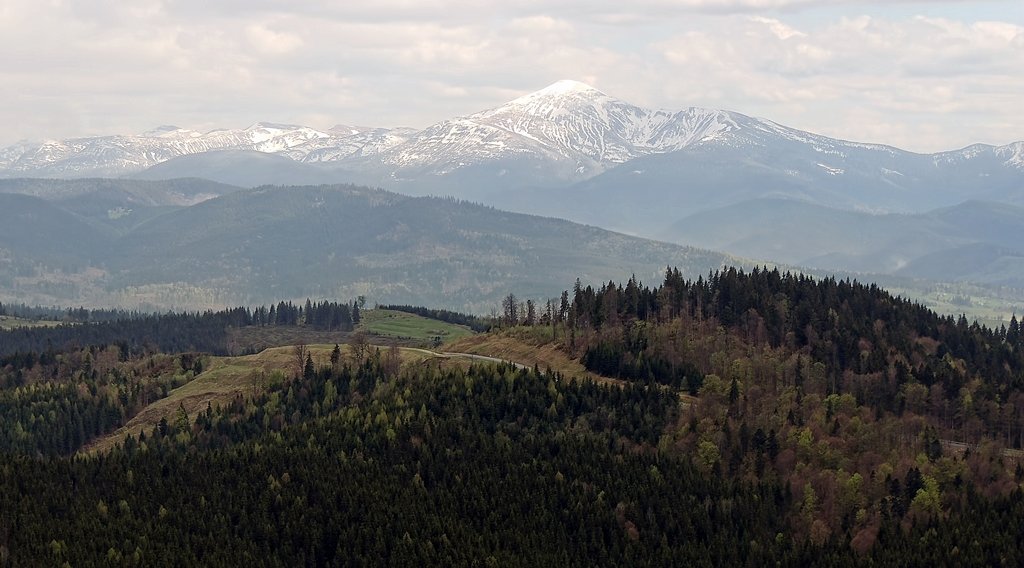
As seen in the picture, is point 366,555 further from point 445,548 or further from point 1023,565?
point 1023,565

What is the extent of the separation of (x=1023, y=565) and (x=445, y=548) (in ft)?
270

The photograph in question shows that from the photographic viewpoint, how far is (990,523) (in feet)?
652

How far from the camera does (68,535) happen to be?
635ft

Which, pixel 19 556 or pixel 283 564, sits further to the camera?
pixel 283 564

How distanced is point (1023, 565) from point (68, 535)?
447ft

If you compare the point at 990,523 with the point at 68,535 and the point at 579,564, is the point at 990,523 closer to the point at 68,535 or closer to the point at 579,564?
the point at 579,564

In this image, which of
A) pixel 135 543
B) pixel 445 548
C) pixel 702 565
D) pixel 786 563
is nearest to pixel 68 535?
pixel 135 543

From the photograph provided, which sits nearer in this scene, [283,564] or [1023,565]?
[1023,565]

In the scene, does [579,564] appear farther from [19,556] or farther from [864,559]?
[19,556]

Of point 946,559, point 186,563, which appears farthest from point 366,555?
point 946,559

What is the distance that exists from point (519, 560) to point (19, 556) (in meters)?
70.3

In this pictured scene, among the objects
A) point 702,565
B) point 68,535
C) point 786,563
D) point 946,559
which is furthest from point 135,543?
point 946,559

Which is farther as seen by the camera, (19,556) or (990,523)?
(990,523)

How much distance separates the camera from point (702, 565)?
197 metres
